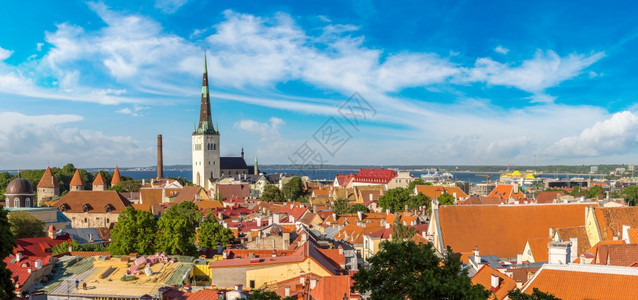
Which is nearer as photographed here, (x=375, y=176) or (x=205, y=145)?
(x=375, y=176)

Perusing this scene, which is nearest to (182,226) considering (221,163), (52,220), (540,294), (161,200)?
(540,294)

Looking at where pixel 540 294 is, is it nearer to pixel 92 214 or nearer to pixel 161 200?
pixel 92 214

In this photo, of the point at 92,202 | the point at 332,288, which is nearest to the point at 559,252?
the point at 332,288

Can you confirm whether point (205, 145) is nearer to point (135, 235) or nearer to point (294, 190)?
point (294, 190)

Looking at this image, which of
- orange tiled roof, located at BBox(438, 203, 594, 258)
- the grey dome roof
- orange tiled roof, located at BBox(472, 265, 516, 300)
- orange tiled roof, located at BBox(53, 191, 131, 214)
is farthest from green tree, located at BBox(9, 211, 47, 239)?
orange tiled roof, located at BBox(472, 265, 516, 300)

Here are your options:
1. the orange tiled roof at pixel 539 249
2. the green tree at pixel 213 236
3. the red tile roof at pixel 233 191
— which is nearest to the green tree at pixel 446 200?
the green tree at pixel 213 236

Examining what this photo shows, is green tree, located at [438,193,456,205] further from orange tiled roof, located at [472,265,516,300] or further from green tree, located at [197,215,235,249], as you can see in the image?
orange tiled roof, located at [472,265,516,300]
